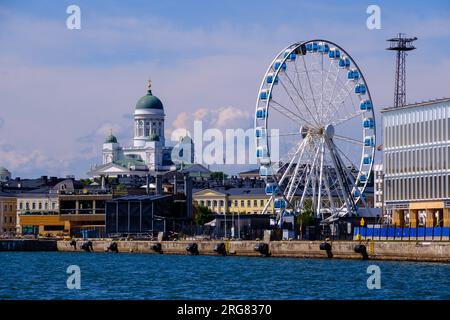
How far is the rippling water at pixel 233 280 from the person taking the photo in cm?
6944

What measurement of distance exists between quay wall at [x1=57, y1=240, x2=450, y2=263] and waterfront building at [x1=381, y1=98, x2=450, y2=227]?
14.4 meters

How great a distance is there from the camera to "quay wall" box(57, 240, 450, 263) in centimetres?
9617

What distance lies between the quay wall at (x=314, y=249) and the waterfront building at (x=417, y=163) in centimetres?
1441

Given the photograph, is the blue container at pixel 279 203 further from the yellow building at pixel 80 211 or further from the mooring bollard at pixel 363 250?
the yellow building at pixel 80 211

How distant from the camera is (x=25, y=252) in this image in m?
166

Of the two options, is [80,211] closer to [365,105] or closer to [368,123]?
[368,123]

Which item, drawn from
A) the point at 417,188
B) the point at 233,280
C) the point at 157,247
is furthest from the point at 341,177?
the point at 233,280

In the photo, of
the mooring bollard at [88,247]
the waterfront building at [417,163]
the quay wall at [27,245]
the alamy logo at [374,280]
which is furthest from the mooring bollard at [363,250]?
the quay wall at [27,245]

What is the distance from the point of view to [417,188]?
12669cm

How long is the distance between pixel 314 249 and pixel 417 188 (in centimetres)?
1774

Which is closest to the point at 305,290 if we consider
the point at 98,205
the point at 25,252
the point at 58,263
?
the point at 58,263
